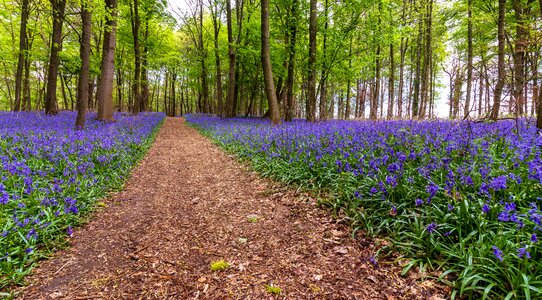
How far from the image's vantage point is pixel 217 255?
3.14m

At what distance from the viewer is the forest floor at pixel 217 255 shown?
8.18 ft

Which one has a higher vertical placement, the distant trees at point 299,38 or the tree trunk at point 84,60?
the distant trees at point 299,38

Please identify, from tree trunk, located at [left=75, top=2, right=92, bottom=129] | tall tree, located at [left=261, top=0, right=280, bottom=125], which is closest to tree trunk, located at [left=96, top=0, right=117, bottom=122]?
tree trunk, located at [left=75, top=2, right=92, bottom=129]

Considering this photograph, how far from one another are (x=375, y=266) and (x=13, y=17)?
2741cm

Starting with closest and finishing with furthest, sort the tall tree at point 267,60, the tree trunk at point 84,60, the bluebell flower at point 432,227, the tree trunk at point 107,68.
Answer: the bluebell flower at point 432,227
the tree trunk at point 84,60
the tall tree at point 267,60
the tree trunk at point 107,68

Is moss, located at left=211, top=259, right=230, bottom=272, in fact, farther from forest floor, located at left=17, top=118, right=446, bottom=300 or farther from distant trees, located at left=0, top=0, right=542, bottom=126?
Answer: distant trees, located at left=0, top=0, right=542, bottom=126

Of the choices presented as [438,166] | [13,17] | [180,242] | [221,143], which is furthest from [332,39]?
[13,17]

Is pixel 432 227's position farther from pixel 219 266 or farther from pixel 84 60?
pixel 84 60

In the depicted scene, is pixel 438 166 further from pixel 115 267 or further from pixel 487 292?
pixel 115 267

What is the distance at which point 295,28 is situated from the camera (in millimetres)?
16469

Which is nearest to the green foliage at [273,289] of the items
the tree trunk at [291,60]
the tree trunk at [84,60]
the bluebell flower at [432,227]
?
the bluebell flower at [432,227]

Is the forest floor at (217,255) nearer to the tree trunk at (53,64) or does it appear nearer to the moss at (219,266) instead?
the moss at (219,266)

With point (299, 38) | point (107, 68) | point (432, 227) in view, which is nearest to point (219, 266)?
point (432, 227)

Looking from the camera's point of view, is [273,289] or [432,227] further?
[432,227]
